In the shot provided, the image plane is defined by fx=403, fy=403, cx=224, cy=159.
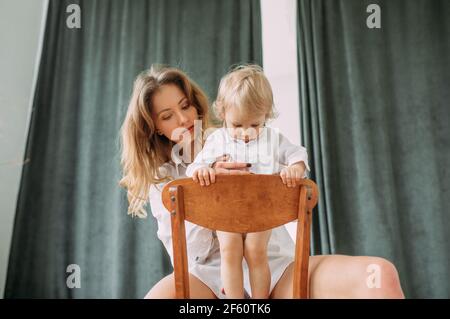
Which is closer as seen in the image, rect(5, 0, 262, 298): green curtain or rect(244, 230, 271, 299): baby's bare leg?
rect(244, 230, 271, 299): baby's bare leg

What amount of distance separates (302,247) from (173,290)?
0.44 metres

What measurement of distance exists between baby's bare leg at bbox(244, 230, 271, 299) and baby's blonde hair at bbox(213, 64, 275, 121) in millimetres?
486

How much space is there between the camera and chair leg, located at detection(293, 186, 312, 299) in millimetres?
975

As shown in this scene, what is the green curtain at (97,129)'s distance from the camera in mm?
2508

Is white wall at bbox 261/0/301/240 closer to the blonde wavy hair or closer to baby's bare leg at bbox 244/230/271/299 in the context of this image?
the blonde wavy hair

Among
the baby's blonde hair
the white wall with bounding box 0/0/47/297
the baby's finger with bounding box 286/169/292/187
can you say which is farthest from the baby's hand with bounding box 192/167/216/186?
the white wall with bounding box 0/0/47/297

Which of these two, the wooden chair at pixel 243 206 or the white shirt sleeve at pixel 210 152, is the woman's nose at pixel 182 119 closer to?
the white shirt sleeve at pixel 210 152

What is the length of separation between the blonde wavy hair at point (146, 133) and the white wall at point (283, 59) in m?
1.09

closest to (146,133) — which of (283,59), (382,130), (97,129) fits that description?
(97,129)

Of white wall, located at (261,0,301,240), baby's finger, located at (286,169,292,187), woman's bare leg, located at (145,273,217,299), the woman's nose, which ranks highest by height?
white wall, located at (261,0,301,240)

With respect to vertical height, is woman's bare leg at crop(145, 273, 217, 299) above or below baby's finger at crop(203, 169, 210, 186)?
below

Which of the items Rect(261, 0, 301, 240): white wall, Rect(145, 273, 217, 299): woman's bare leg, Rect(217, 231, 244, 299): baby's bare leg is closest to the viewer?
Rect(217, 231, 244, 299): baby's bare leg

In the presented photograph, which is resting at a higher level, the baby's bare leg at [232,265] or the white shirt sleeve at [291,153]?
the white shirt sleeve at [291,153]

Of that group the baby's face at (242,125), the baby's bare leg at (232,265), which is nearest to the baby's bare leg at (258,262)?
the baby's bare leg at (232,265)
